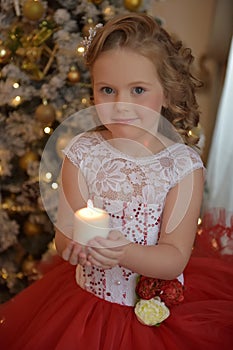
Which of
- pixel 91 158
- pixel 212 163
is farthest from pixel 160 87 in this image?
pixel 212 163

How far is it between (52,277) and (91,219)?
50 cm

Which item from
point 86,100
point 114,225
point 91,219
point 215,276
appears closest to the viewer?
point 91,219

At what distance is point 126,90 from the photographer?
1.00 meters

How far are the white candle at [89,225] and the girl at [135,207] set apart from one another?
92 millimetres

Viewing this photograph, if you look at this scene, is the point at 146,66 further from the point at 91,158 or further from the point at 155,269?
the point at 155,269

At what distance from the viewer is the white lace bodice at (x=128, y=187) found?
43.3 inches

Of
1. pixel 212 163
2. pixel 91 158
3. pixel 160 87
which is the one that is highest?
pixel 160 87

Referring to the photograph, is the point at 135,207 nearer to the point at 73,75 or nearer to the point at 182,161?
the point at 182,161

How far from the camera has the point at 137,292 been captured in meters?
1.09

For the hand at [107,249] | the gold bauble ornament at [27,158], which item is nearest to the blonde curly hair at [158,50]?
the hand at [107,249]

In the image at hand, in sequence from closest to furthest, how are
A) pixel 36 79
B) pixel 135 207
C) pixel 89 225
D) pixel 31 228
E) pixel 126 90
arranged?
1. pixel 89 225
2. pixel 126 90
3. pixel 135 207
4. pixel 36 79
5. pixel 31 228

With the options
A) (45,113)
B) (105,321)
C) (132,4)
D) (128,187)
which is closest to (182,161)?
(128,187)

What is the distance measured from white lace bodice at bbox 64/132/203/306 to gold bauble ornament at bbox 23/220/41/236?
82 cm

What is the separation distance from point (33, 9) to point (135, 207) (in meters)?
0.86
